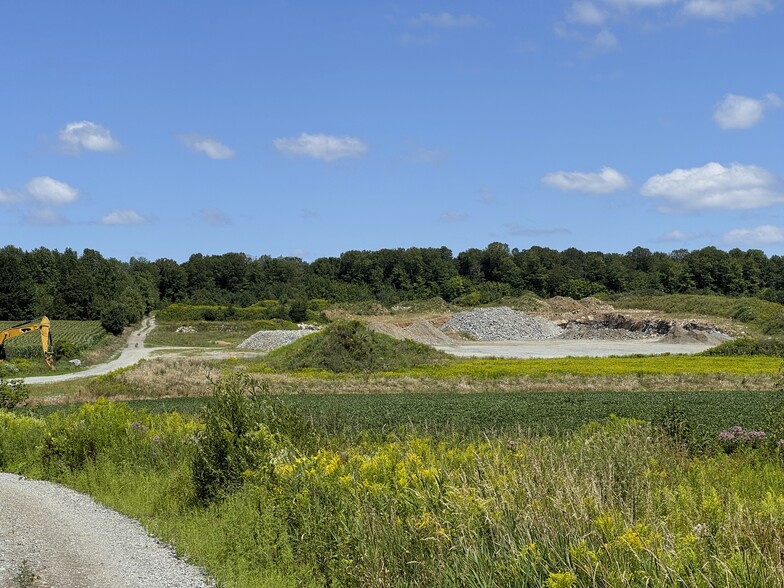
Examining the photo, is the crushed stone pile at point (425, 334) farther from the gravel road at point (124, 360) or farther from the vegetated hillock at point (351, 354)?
the vegetated hillock at point (351, 354)

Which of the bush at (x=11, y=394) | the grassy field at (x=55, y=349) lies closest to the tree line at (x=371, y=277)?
the grassy field at (x=55, y=349)

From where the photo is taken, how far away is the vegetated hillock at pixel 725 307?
82.2 metres

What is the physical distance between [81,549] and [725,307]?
315 ft

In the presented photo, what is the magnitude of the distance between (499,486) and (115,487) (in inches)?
337

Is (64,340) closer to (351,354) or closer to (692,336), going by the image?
(351,354)

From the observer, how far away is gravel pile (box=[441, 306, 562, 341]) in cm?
8900

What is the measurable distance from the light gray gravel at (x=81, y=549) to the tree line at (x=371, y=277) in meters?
106

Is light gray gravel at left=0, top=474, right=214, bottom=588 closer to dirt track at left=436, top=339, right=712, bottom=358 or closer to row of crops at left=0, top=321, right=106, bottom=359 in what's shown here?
dirt track at left=436, top=339, right=712, bottom=358

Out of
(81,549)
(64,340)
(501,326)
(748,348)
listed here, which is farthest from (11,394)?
(501,326)

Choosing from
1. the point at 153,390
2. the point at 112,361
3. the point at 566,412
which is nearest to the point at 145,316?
the point at 112,361

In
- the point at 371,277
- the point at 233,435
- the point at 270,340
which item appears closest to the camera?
the point at 233,435

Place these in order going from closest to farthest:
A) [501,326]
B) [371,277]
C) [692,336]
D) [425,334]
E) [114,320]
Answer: [692,336] → [425,334] → [501,326] → [114,320] → [371,277]

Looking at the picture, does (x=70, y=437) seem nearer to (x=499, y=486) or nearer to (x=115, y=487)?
(x=115, y=487)

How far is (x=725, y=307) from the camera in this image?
95.4 m
